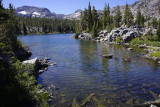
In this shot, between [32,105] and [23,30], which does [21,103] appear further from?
[23,30]

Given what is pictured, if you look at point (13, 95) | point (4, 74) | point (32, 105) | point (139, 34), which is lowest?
point (32, 105)

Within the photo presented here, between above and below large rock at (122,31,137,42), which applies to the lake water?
below

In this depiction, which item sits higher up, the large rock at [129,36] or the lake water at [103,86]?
the large rock at [129,36]

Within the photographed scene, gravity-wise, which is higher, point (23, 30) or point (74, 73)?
point (23, 30)

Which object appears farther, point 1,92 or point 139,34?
point 139,34

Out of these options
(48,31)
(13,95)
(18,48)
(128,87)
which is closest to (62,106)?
(13,95)

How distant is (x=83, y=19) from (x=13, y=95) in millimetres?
116981

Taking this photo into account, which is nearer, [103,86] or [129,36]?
[103,86]

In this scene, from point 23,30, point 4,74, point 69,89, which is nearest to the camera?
point 4,74

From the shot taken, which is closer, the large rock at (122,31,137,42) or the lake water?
the lake water

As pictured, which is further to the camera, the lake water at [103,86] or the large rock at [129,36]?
the large rock at [129,36]

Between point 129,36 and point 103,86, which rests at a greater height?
point 129,36

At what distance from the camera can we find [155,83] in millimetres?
17500

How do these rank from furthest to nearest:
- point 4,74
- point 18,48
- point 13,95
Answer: point 18,48 < point 4,74 < point 13,95
